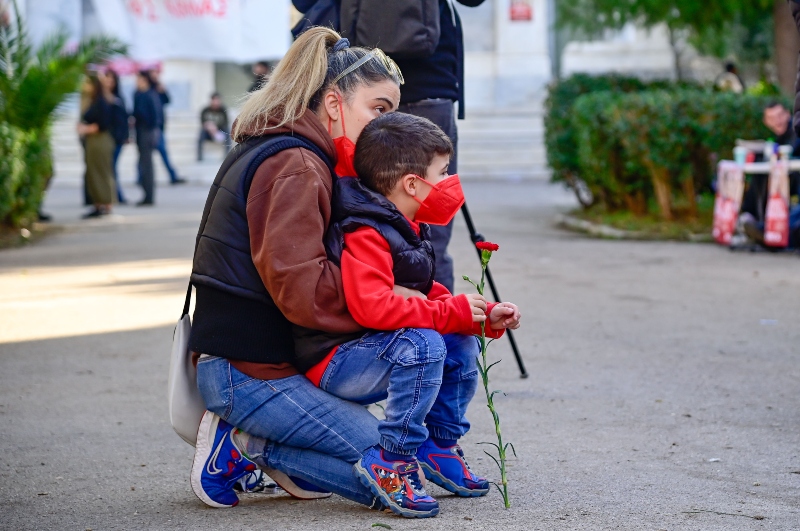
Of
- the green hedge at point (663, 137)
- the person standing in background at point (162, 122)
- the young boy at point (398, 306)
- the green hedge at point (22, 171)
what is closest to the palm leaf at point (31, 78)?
the green hedge at point (22, 171)

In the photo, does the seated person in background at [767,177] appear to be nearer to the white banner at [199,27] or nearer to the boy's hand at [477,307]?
the boy's hand at [477,307]

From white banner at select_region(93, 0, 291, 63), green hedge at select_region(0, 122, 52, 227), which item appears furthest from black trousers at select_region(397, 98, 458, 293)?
white banner at select_region(93, 0, 291, 63)

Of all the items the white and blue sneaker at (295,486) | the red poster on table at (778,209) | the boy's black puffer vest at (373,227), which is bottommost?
the red poster on table at (778,209)

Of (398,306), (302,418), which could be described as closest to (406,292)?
(398,306)

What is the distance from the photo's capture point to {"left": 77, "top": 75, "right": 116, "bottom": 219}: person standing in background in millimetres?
13906

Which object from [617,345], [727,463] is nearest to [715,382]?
[617,345]

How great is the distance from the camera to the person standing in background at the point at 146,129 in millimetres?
15961

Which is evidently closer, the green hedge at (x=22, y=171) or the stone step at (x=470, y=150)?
the green hedge at (x=22, y=171)

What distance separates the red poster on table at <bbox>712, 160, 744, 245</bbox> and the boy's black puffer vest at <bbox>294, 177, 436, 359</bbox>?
739cm

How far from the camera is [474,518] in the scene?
3.06 meters

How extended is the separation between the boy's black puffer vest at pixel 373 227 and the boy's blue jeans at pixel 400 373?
71mm

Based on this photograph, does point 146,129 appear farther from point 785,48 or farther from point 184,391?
point 184,391

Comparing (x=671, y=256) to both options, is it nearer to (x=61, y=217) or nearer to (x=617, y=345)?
(x=617, y=345)

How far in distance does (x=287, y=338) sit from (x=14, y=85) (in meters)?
9.94
